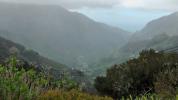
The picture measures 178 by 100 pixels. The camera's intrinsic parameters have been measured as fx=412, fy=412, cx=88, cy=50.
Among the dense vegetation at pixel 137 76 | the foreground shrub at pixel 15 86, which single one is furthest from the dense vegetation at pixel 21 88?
the dense vegetation at pixel 137 76

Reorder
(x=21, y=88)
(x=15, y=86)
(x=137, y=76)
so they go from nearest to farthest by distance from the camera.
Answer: (x=21, y=88) < (x=15, y=86) < (x=137, y=76)

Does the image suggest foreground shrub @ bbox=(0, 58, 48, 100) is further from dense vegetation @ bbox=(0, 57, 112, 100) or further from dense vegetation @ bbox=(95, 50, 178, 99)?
dense vegetation @ bbox=(95, 50, 178, 99)

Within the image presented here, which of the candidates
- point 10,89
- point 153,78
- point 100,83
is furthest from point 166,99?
point 100,83

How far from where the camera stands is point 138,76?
16.9m

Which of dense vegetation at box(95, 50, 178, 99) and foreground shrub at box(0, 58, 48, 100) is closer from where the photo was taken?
foreground shrub at box(0, 58, 48, 100)

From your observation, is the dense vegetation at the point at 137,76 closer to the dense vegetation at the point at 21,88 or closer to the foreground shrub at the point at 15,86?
the dense vegetation at the point at 21,88

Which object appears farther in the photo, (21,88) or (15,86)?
(15,86)

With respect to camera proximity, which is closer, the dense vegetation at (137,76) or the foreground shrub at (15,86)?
the foreground shrub at (15,86)

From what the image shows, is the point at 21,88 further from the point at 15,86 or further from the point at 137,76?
the point at 137,76

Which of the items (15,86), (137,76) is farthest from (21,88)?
(137,76)

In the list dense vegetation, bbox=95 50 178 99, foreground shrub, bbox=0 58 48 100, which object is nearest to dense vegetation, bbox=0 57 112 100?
foreground shrub, bbox=0 58 48 100

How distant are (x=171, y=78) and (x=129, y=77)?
211 inches

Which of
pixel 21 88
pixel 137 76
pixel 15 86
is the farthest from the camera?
pixel 137 76

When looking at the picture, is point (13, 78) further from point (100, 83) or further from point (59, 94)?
point (100, 83)
